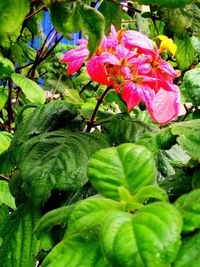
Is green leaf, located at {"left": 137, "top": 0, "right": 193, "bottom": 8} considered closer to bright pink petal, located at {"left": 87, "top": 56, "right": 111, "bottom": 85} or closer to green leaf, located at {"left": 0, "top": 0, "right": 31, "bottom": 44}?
green leaf, located at {"left": 0, "top": 0, "right": 31, "bottom": 44}

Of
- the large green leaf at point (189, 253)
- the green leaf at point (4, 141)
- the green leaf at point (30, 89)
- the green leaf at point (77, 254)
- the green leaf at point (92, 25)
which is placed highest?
the green leaf at point (92, 25)

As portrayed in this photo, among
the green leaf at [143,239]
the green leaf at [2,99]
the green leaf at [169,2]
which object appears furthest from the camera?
the green leaf at [2,99]

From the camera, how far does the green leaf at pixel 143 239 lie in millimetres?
316

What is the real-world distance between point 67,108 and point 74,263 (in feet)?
1.68

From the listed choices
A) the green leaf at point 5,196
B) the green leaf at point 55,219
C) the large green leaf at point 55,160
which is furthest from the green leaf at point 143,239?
the green leaf at point 5,196

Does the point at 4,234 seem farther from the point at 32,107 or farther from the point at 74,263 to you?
the point at 74,263

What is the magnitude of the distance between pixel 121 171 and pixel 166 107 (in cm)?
37

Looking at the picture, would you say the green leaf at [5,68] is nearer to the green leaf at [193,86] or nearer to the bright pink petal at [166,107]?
the bright pink petal at [166,107]

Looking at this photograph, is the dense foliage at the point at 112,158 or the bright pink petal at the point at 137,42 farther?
the bright pink petal at the point at 137,42

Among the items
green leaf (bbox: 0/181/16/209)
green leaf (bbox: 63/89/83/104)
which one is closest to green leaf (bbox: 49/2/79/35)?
green leaf (bbox: 0/181/16/209)

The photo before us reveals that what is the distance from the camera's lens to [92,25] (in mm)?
404

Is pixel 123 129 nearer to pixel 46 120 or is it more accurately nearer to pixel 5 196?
pixel 46 120

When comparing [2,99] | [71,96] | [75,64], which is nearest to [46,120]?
[75,64]

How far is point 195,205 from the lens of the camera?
368 millimetres
